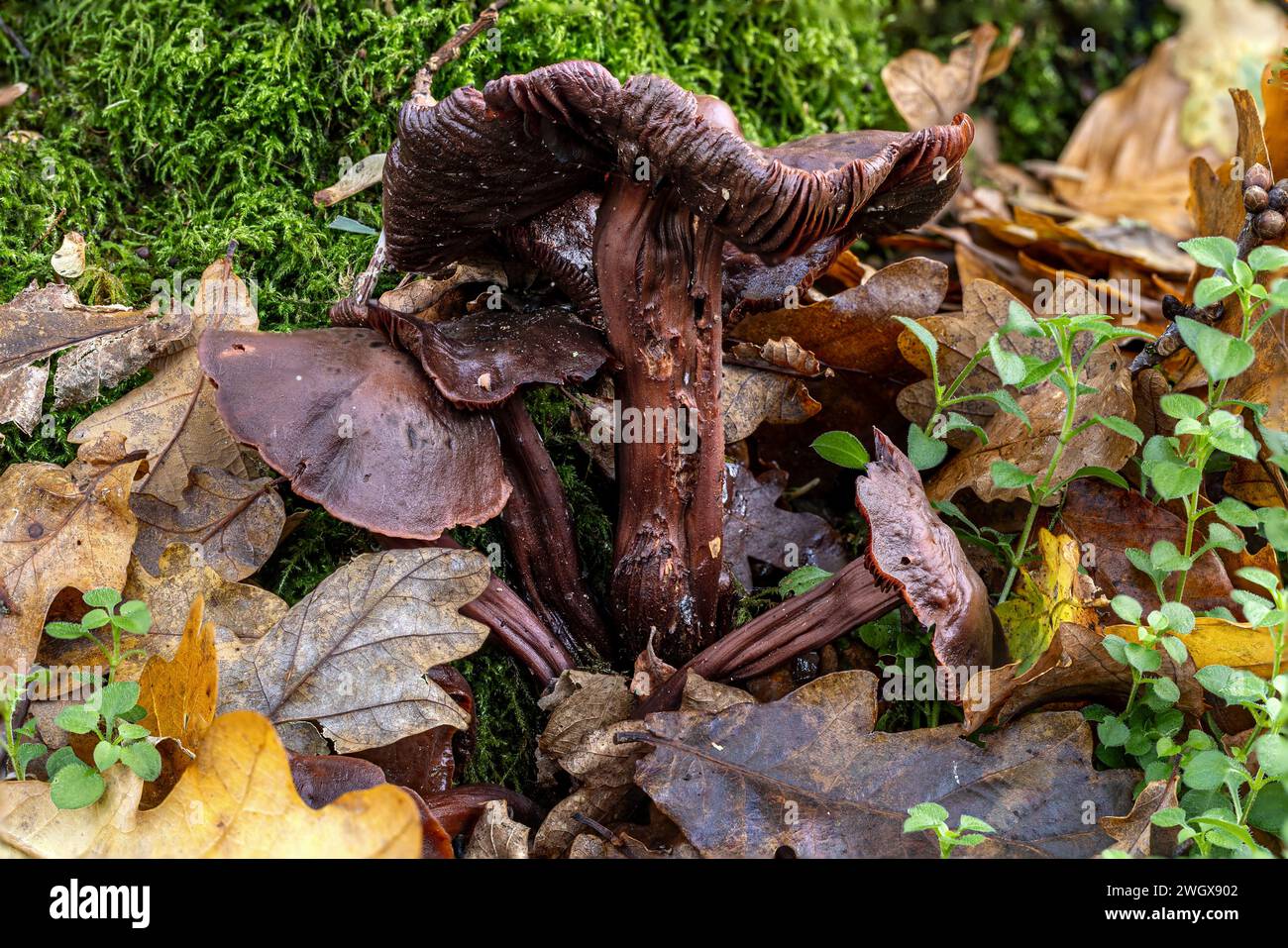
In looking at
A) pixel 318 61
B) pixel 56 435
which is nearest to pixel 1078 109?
pixel 318 61

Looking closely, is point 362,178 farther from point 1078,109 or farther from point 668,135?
point 1078,109

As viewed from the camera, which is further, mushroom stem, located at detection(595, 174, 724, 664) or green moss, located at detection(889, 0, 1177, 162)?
green moss, located at detection(889, 0, 1177, 162)

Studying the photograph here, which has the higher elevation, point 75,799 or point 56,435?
point 56,435

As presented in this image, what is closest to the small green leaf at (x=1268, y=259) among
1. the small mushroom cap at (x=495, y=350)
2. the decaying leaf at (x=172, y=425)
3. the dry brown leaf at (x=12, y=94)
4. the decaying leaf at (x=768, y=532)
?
the decaying leaf at (x=768, y=532)

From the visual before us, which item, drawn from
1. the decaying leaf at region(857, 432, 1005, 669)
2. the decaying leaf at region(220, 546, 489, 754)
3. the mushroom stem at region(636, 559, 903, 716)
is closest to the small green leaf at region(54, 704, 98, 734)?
the decaying leaf at region(220, 546, 489, 754)

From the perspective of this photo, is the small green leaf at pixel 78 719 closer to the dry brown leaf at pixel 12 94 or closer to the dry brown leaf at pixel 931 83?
the dry brown leaf at pixel 12 94

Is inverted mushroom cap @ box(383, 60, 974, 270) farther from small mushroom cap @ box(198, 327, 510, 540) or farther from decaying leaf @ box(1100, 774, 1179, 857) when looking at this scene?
decaying leaf @ box(1100, 774, 1179, 857)

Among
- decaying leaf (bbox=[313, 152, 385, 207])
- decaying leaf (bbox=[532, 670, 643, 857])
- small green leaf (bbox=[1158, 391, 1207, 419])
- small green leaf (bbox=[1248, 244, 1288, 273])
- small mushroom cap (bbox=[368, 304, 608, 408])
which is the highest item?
decaying leaf (bbox=[313, 152, 385, 207])
